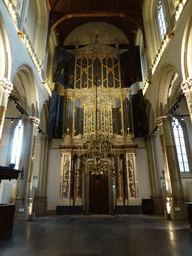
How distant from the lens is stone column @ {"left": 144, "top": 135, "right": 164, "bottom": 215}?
12433 millimetres

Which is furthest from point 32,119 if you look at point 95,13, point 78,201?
point 95,13

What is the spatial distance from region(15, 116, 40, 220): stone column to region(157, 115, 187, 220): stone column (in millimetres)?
6471

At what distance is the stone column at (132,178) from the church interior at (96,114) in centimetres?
7

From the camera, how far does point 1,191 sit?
11.0m

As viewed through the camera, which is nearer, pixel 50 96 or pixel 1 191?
pixel 1 191

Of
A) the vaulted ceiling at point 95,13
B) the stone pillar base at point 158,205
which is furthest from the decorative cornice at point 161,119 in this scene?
the vaulted ceiling at point 95,13

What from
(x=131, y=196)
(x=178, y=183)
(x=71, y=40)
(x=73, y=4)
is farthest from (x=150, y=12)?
(x=131, y=196)

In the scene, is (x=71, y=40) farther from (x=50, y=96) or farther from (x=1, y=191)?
(x=1, y=191)

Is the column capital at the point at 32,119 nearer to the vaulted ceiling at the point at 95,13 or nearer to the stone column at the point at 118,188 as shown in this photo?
the stone column at the point at 118,188

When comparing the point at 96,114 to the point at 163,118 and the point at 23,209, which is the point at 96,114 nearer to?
the point at 163,118

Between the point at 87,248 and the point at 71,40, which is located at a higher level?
the point at 71,40

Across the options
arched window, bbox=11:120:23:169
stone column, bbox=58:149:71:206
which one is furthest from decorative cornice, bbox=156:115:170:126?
arched window, bbox=11:120:23:169

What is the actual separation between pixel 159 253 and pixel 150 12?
43.4 feet

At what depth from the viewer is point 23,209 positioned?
8742mm
